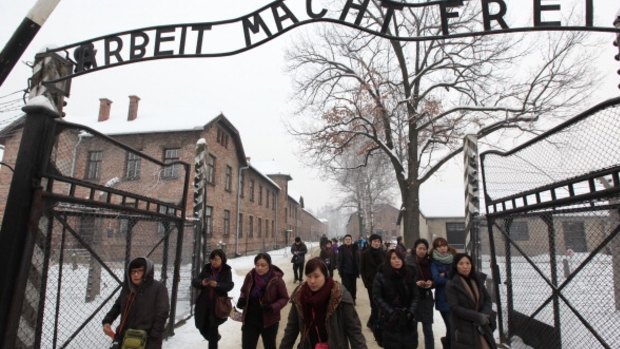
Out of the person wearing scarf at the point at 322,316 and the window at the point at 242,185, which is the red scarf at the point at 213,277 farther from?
the window at the point at 242,185

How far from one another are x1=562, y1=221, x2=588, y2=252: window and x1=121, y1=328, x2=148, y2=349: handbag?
526 cm

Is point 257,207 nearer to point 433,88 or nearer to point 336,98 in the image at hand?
point 336,98

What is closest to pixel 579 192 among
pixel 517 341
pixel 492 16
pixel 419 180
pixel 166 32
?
pixel 492 16

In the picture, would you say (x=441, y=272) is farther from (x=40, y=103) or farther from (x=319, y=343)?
(x=40, y=103)

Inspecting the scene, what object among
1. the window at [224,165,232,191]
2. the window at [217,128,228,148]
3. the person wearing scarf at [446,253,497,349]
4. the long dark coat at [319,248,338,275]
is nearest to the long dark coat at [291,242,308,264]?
the long dark coat at [319,248,338,275]

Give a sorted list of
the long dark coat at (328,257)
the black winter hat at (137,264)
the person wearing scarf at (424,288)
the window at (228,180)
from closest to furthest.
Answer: the black winter hat at (137,264) → the person wearing scarf at (424,288) → the long dark coat at (328,257) → the window at (228,180)

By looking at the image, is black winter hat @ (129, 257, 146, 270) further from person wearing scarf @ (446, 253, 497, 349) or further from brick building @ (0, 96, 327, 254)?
brick building @ (0, 96, 327, 254)

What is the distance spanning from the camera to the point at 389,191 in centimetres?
4247

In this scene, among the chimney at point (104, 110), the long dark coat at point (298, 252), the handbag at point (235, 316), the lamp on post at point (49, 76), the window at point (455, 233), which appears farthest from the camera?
the window at point (455, 233)

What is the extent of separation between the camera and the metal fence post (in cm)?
312

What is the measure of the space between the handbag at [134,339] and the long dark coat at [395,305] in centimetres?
265

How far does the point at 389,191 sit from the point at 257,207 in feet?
54.7

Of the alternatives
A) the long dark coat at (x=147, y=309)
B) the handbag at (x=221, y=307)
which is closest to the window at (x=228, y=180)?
the handbag at (x=221, y=307)

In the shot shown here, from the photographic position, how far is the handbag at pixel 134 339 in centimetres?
365
